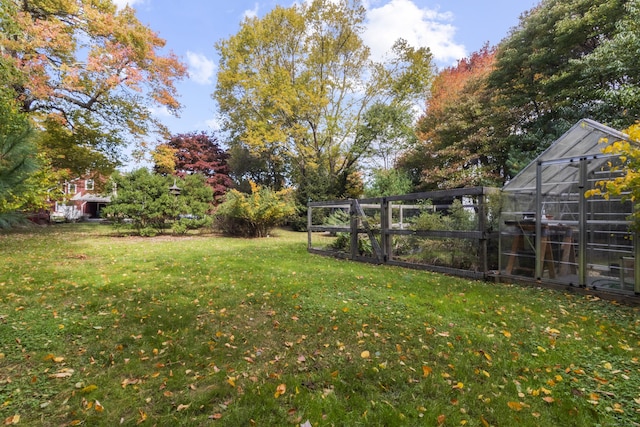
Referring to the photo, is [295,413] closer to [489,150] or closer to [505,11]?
[489,150]

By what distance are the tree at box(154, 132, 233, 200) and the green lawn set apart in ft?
60.6

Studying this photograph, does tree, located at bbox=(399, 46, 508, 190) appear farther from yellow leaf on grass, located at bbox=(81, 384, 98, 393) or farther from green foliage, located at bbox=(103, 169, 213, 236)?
yellow leaf on grass, located at bbox=(81, 384, 98, 393)

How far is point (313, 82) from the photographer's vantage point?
1791 centimetres

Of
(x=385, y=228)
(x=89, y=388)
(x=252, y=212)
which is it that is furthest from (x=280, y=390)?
(x=252, y=212)

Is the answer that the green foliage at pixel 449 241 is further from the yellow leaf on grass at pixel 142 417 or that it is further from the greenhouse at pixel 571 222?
the yellow leaf on grass at pixel 142 417

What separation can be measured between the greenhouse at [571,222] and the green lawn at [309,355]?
0.56 meters

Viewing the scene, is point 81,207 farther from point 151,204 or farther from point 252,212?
point 252,212

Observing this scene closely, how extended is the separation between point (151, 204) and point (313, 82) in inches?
445

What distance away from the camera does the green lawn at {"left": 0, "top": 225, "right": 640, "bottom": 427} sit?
2.00 meters

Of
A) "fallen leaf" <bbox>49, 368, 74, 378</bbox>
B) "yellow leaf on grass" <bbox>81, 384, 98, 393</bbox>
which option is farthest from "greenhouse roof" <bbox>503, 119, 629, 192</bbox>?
"fallen leaf" <bbox>49, 368, 74, 378</bbox>

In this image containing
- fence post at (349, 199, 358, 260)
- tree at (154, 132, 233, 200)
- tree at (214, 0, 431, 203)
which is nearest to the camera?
fence post at (349, 199, 358, 260)

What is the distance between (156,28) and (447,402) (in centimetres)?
1754

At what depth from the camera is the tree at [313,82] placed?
57.0 ft

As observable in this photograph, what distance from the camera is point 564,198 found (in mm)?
4984
